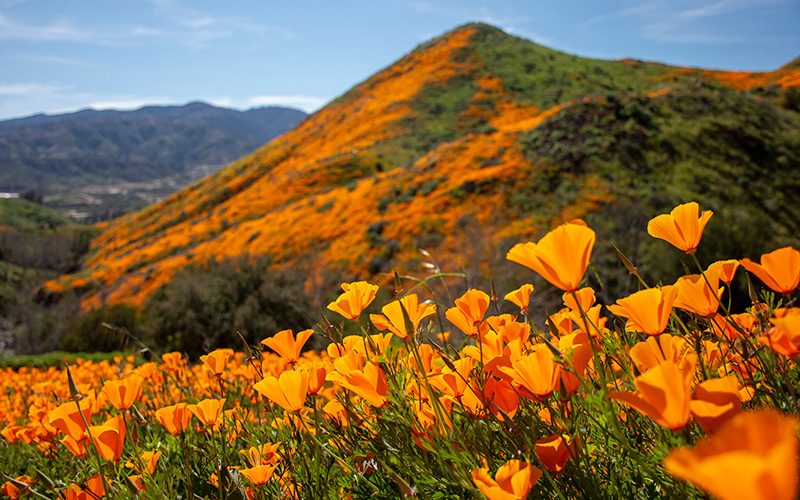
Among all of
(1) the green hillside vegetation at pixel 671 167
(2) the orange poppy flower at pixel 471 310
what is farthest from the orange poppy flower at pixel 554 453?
(1) the green hillside vegetation at pixel 671 167

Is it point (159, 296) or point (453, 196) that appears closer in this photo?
point (159, 296)

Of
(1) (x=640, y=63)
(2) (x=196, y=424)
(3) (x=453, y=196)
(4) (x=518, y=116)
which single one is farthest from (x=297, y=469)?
(1) (x=640, y=63)

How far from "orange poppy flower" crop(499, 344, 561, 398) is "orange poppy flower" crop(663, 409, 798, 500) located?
46 centimetres

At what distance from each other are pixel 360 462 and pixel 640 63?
50.0m

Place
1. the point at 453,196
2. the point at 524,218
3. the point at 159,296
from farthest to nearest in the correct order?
1. the point at 453,196
2. the point at 159,296
3. the point at 524,218

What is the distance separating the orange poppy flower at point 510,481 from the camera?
2.16 feet

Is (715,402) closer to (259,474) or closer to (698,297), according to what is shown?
(698,297)

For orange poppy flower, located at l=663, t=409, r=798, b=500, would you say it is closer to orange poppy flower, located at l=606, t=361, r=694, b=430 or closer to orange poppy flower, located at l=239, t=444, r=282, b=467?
orange poppy flower, located at l=606, t=361, r=694, b=430

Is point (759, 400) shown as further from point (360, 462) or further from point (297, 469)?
point (297, 469)

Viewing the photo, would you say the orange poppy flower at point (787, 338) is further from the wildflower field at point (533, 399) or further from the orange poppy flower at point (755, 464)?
the orange poppy flower at point (755, 464)

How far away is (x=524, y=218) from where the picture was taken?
13883 mm

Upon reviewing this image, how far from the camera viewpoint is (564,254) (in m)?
0.78

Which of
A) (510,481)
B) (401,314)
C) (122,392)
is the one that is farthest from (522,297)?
(122,392)

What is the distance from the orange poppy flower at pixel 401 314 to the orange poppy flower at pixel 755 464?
0.69 meters
